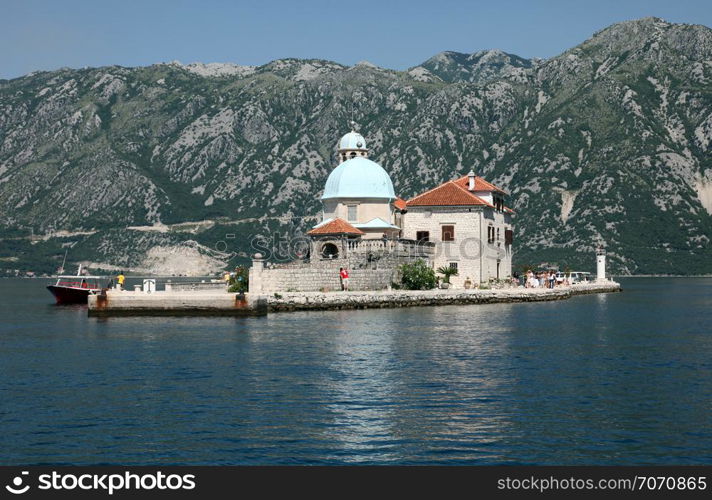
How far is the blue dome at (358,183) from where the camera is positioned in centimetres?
9362

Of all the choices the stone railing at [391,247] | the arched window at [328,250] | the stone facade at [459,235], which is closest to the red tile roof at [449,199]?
the stone facade at [459,235]

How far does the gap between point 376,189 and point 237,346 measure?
158 ft

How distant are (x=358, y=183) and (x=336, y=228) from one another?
10071mm

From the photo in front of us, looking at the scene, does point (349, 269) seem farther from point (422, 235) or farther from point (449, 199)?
point (449, 199)

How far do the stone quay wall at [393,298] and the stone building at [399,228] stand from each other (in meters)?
4.31

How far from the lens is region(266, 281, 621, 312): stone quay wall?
7506 cm

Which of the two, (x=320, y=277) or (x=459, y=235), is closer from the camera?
(x=320, y=277)

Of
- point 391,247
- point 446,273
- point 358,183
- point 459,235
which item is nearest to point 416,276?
point 391,247

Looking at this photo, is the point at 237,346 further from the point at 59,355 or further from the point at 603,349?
the point at 603,349

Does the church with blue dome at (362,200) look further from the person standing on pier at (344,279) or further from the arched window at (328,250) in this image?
the person standing on pier at (344,279)

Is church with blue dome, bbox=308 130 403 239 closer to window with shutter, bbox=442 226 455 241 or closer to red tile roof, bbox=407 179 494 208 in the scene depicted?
red tile roof, bbox=407 179 494 208

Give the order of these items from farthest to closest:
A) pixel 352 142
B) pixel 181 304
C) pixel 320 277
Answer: pixel 352 142 → pixel 320 277 → pixel 181 304

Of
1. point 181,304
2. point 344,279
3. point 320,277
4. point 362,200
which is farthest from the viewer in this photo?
point 362,200

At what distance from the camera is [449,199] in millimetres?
92625
